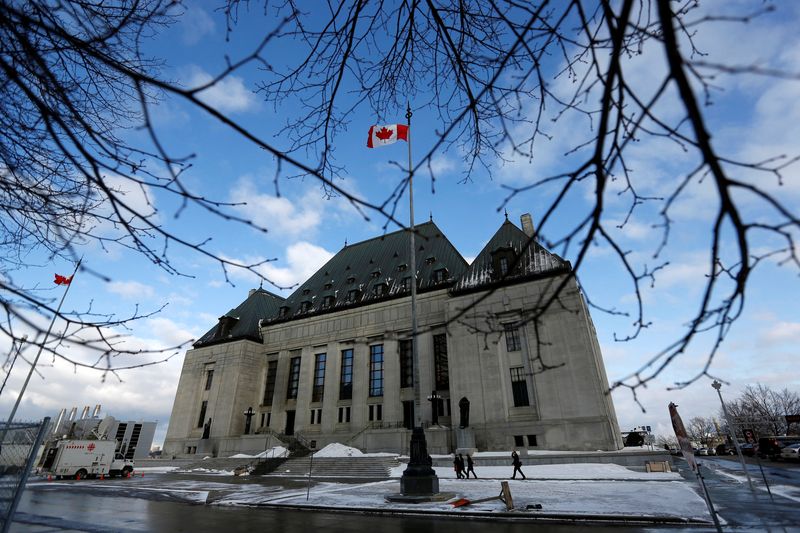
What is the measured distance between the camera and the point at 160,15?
3656 millimetres

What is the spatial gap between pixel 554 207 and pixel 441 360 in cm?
3455

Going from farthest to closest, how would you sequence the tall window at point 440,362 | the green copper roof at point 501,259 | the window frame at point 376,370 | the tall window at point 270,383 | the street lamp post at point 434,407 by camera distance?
the tall window at point 270,383, the window frame at point 376,370, the tall window at point 440,362, the green copper roof at point 501,259, the street lamp post at point 434,407

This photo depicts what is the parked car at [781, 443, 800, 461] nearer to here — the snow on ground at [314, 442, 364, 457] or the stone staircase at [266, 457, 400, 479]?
the stone staircase at [266, 457, 400, 479]

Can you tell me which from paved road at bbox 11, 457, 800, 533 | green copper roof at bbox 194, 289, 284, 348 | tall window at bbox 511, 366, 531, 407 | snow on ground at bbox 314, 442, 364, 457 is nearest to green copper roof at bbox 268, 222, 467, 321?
green copper roof at bbox 194, 289, 284, 348

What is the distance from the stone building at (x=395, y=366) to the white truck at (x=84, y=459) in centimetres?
1075

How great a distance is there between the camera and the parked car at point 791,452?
30516 millimetres

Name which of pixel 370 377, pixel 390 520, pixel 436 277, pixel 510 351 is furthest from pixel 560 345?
pixel 390 520

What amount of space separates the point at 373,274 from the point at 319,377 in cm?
1242

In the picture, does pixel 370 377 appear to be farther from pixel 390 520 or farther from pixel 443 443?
pixel 390 520

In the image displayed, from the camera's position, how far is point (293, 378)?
43062 mm

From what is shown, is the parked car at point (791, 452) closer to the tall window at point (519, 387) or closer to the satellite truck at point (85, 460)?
the tall window at point (519, 387)

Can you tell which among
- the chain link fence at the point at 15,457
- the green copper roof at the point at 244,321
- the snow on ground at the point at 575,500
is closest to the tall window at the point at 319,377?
the green copper roof at the point at 244,321

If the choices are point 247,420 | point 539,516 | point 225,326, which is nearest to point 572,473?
point 539,516

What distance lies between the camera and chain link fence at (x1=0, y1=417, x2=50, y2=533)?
5.46 metres
